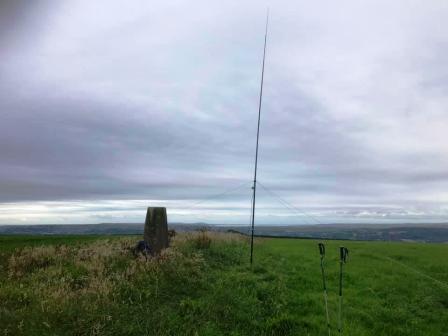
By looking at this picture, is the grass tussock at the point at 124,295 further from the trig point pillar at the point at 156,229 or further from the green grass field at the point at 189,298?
the trig point pillar at the point at 156,229

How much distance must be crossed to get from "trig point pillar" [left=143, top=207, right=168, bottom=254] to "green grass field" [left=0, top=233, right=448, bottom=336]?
88 centimetres

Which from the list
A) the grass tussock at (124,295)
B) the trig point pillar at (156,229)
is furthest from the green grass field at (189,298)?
the trig point pillar at (156,229)

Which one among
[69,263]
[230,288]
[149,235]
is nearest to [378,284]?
[230,288]

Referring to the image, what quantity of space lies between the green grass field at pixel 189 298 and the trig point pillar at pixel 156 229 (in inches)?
34.5

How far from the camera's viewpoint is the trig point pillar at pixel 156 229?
15008 mm

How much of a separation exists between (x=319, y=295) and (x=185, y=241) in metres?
7.02

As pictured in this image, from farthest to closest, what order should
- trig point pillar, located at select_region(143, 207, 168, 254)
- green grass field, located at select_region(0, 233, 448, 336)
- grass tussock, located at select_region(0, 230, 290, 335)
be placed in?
trig point pillar, located at select_region(143, 207, 168, 254)
green grass field, located at select_region(0, 233, 448, 336)
grass tussock, located at select_region(0, 230, 290, 335)

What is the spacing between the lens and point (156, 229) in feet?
49.4

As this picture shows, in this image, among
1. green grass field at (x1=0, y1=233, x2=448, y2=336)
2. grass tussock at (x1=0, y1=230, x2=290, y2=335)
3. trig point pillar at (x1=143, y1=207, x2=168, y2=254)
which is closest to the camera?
grass tussock at (x1=0, y1=230, x2=290, y2=335)

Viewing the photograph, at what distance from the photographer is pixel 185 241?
1798cm

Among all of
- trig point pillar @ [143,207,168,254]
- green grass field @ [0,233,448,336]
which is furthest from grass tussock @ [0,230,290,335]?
trig point pillar @ [143,207,168,254]

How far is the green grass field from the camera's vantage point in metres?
8.54

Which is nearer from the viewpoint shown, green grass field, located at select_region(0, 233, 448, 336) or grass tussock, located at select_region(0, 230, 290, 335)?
grass tussock, located at select_region(0, 230, 290, 335)

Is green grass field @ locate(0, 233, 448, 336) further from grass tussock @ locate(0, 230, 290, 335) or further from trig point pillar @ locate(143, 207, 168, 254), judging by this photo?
trig point pillar @ locate(143, 207, 168, 254)
